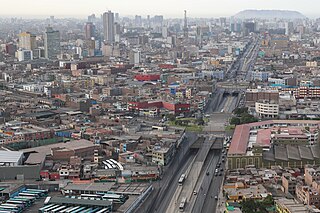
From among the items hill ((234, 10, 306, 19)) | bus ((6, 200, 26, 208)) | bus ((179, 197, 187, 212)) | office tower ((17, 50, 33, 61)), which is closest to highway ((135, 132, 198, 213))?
bus ((179, 197, 187, 212))

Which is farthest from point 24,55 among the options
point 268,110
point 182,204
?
point 182,204

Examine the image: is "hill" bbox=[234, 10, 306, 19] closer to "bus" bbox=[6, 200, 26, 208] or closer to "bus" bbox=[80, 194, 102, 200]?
"bus" bbox=[80, 194, 102, 200]

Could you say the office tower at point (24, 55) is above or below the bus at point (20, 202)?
above

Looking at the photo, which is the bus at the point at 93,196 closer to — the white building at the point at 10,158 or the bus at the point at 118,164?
the bus at the point at 118,164

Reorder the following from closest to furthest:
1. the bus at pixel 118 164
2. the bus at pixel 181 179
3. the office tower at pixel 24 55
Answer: the bus at pixel 181 179
the bus at pixel 118 164
the office tower at pixel 24 55

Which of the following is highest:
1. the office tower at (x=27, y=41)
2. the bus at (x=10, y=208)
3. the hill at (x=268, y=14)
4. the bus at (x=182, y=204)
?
A: the hill at (x=268, y=14)

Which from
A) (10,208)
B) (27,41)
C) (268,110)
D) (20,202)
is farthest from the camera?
(27,41)

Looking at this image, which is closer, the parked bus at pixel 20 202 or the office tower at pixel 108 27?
the parked bus at pixel 20 202

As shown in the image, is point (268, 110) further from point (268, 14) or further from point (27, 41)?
point (268, 14)

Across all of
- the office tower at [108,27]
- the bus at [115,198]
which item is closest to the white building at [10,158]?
the bus at [115,198]
